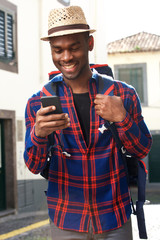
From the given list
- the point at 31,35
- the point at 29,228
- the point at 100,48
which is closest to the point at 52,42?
the point at 29,228

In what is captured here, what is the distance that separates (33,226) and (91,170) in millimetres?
7389

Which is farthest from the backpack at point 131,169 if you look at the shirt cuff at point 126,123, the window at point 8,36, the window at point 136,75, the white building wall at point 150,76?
the window at point 136,75

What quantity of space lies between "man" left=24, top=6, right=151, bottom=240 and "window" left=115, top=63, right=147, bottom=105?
2107 centimetres

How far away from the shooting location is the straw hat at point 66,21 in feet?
8.93

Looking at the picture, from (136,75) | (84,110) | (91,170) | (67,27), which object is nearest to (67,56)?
(67,27)

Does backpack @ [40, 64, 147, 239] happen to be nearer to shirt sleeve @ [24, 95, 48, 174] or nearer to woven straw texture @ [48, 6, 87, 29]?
shirt sleeve @ [24, 95, 48, 174]

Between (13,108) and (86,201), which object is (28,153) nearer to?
(86,201)

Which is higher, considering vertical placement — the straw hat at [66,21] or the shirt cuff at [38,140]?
the straw hat at [66,21]

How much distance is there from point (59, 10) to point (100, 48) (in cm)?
1509

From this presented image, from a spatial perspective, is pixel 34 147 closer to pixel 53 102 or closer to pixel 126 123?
pixel 53 102

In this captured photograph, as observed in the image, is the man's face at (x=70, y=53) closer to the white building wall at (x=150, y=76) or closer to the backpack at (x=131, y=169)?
the backpack at (x=131, y=169)

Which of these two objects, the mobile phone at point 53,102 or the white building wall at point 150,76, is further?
the white building wall at point 150,76

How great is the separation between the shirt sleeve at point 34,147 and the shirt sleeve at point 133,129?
406 millimetres

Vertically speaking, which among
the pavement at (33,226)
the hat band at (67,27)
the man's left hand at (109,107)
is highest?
the hat band at (67,27)
